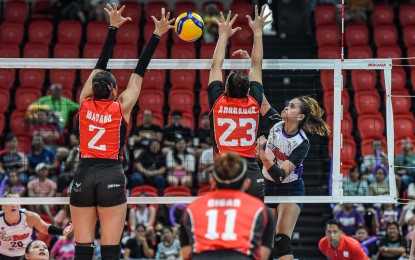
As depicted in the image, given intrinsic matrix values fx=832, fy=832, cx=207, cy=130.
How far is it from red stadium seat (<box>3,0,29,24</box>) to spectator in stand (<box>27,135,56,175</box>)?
6.24 meters

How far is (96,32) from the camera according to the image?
2225 cm

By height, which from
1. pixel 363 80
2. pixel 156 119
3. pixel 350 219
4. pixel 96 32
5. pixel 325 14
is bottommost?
pixel 350 219

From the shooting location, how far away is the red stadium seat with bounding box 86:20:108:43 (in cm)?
2212

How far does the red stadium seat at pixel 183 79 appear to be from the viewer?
65.7ft

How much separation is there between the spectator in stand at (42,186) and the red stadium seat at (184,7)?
22.1 ft

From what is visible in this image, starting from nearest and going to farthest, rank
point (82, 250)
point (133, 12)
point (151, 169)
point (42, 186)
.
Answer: point (82, 250), point (42, 186), point (151, 169), point (133, 12)

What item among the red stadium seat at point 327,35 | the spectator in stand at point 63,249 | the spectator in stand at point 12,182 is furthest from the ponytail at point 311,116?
the red stadium seat at point 327,35

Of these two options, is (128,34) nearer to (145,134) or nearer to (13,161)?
(145,134)

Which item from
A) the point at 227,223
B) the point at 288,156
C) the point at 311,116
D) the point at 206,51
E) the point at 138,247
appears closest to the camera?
the point at 227,223

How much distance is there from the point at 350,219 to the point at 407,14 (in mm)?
8199

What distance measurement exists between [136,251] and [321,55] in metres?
7.78

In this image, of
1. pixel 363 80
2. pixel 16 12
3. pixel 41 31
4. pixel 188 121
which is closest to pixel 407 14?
pixel 363 80

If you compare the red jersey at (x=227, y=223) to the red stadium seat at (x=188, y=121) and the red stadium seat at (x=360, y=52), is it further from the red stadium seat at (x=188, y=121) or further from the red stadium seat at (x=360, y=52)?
the red stadium seat at (x=360, y=52)

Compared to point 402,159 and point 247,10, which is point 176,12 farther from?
point 402,159
